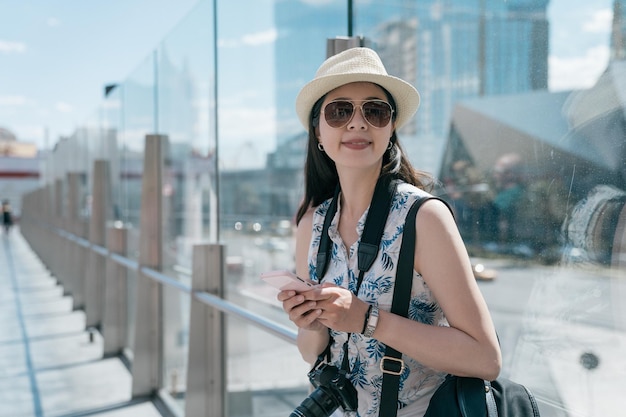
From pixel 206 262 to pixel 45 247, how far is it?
13.7m

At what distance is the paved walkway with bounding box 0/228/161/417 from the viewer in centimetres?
493

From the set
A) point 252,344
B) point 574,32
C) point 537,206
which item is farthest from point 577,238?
point 252,344

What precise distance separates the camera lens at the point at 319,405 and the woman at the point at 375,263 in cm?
7

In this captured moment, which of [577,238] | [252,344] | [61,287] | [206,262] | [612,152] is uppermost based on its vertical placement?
[612,152]

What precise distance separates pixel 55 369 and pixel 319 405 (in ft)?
17.3

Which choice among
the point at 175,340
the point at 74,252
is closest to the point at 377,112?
the point at 175,340

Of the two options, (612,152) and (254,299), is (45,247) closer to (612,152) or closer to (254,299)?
(254,299)

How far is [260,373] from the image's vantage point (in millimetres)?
4516

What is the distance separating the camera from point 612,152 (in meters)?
1.55

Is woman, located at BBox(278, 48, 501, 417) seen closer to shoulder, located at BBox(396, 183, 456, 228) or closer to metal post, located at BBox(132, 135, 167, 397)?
shoulder, located at BBox(396, 183, 456, 228)

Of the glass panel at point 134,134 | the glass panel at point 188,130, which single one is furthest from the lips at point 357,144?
the glass panel at point 134,134

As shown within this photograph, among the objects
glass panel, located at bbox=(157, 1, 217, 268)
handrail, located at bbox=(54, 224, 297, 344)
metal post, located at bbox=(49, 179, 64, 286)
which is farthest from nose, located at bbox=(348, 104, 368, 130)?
metal post, located at bbox=(49, 179, 64, 286)

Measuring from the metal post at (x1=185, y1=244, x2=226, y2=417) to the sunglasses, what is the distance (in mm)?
2451

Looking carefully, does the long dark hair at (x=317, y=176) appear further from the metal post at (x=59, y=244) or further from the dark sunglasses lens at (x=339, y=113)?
the metal post at (x=59, y=244)
